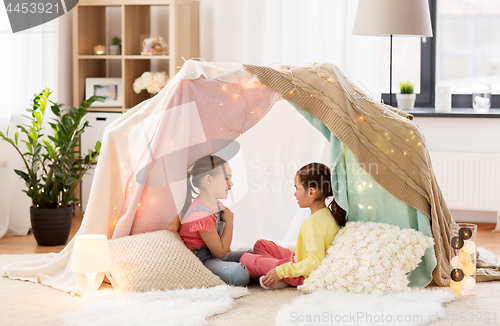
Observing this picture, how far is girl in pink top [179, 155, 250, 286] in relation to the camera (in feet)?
7.79

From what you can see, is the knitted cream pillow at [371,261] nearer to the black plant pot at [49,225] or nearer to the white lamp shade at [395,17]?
the white lamp shade at [395,17]

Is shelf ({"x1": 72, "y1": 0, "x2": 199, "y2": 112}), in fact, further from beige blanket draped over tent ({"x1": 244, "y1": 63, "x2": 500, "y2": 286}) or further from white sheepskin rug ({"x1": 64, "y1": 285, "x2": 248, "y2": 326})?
white sheepskin rug ({"x1": 64, "y1": 285, "x2": 248, "y2": 326})

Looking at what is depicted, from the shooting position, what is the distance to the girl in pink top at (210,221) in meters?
2.38

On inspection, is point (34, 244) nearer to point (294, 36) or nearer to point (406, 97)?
point (294, 36)

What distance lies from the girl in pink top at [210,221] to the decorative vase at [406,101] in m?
1.84

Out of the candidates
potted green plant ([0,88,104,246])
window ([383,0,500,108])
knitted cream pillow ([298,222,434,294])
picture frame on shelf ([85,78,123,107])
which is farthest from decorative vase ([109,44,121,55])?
knitted cream pillow ([298,222,434,294])

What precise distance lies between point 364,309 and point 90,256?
40.1 inches

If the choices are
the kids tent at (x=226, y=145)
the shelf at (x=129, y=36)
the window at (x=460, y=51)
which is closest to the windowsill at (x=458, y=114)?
the window at (x=460, y=51)

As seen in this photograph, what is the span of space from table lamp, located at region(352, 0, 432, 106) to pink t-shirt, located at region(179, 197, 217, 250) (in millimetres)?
1463

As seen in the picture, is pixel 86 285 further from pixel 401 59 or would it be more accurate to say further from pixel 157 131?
pixel 401 59

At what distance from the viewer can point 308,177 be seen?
2.38m

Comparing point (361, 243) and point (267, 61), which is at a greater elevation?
point (267, 61)

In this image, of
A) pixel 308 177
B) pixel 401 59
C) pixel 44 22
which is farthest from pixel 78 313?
pixel 401 59

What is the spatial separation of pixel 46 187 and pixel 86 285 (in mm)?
1201
